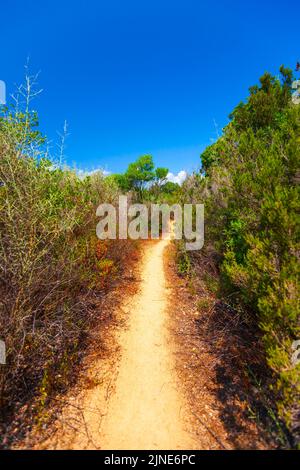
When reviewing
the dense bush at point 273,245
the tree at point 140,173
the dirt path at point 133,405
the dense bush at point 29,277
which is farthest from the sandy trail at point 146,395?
the tree at point 140,173

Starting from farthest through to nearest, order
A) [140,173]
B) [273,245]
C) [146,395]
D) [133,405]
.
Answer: [140,173] < [146,395] < [133,405] < [273,245]

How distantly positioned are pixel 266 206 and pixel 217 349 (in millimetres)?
3683

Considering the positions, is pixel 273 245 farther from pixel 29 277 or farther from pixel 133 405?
pixel 29 277

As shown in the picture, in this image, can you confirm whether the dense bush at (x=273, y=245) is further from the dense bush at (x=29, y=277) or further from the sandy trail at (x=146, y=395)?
the dense bush at (x=29, y=277)

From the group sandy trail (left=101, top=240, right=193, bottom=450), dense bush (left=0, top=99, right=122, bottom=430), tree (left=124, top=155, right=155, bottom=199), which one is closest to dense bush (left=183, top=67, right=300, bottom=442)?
sandy trail (left=101, top=240, right=193, bottom=450)

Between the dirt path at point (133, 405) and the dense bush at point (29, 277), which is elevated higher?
the dense bush at point (29, 277)

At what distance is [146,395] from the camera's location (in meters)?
4.63

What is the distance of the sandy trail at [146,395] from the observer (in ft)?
12.4

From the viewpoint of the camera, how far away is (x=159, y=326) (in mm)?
6988

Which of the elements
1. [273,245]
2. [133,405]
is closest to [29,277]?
[133,405]

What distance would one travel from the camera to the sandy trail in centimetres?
377

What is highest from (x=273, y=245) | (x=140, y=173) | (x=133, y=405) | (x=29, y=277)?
(x=140, y=173)

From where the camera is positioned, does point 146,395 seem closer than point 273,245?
No
